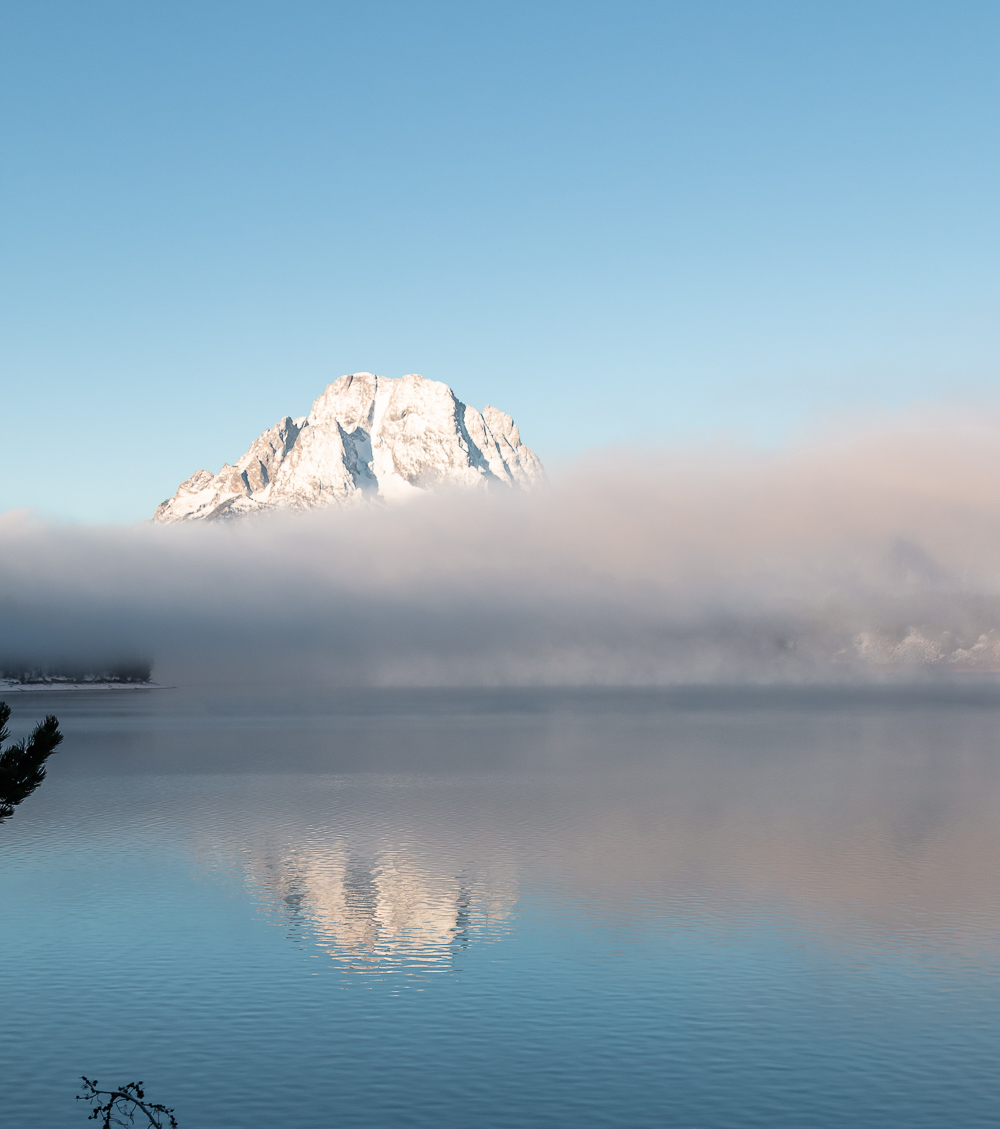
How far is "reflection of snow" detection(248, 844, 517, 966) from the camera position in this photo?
60656 mm

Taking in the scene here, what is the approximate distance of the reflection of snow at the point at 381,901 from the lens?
199 ft

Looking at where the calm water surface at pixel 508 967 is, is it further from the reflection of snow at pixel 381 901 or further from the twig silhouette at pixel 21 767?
the twig silhouette at pixel 21 767

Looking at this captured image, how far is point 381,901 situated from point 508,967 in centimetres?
1816

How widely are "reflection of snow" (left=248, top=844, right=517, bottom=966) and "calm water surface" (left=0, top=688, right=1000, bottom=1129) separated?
1.04 ft

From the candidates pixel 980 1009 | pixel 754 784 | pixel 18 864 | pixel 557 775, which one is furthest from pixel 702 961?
pixel 557 775

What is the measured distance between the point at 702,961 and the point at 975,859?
40.2 meters

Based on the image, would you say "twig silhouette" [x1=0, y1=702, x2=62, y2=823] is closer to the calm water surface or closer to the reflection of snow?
the calm water surface

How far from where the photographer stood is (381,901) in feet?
236

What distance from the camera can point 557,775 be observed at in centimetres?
15738

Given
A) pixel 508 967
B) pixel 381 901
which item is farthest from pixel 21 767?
pixel 381 901

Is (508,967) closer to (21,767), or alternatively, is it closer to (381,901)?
(381,901)

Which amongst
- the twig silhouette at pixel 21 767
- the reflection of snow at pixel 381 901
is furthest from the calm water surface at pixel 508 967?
the twig silhouette at pixel 21 767

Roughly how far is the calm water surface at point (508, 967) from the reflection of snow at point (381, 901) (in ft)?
1.04

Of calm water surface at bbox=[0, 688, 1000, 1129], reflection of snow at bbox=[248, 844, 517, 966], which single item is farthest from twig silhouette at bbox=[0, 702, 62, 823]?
reflection of snow at bbox=[248, 844, 517, 966]
